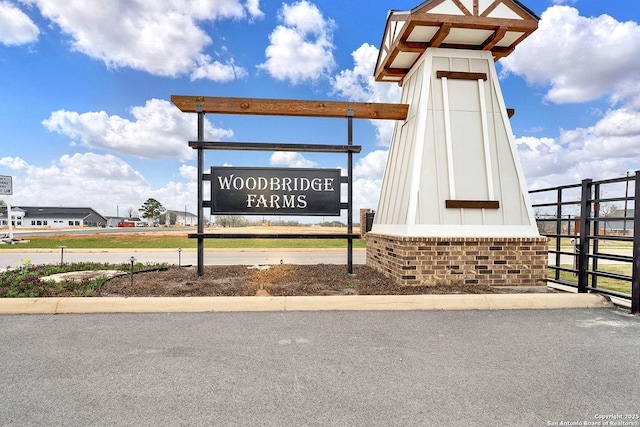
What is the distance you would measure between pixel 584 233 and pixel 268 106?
6.51 meters

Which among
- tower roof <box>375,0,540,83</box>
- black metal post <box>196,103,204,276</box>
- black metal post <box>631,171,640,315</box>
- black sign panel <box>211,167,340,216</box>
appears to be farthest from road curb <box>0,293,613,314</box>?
tower roof <box>375,0,540,83</box>

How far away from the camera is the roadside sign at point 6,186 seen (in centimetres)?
2153

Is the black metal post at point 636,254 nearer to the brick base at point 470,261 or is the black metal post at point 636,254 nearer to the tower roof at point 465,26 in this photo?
the brick base at point 470,261

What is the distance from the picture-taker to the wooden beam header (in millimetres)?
7242

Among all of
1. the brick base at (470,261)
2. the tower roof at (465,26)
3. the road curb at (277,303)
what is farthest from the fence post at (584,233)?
the tower roof at (465,26)

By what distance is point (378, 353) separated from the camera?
3521 mm

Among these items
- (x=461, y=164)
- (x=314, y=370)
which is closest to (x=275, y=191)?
(x=461, y=164)

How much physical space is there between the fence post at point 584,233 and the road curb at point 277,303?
1156 mm

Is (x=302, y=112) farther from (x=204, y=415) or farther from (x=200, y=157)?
(x=204, y=415)

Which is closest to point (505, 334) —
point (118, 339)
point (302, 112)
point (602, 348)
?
point (602, 348)

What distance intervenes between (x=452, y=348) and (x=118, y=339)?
12.1 ft

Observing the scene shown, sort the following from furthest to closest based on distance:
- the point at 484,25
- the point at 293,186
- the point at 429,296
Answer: the point at 293,186 < the point at 484,25 < the point at 429,296

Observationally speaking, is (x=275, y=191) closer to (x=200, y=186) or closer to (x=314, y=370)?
(x=200, y=186)

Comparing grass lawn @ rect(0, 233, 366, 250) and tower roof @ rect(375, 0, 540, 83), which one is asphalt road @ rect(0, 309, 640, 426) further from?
grass lawn @ rect(0, 233, 366, 250)
